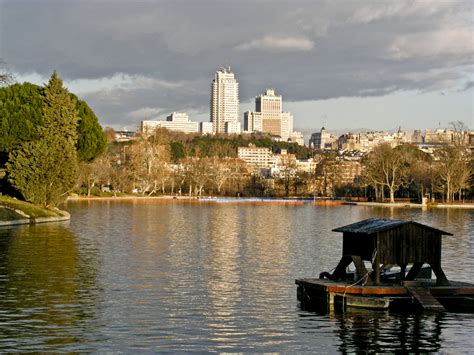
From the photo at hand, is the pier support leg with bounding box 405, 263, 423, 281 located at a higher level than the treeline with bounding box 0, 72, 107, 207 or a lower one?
lower

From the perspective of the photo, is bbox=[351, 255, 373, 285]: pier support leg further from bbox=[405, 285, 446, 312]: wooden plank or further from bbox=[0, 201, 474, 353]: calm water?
bbox=[0, 201, 474, 353]: calm water

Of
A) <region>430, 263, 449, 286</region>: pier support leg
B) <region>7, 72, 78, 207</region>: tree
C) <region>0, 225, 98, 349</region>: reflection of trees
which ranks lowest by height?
<region>0, 225, 98, 349</region>: reflection of trees

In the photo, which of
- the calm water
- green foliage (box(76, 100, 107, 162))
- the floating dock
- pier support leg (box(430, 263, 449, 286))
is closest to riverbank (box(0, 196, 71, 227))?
the calm water

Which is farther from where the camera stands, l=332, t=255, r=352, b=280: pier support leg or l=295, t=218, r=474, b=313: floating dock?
l=332, t=255, r=352, b=280: pier support leg

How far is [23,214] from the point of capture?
6456cm

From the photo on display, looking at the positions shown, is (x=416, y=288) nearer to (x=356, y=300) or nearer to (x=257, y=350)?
(x=356, y=300)

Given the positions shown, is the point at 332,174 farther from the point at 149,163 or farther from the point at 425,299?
the point at 425,299

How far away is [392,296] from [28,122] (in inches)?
2390

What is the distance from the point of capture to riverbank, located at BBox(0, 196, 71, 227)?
61.5 m

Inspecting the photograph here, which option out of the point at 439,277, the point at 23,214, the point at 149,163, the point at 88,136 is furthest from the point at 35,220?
the point at 149,163

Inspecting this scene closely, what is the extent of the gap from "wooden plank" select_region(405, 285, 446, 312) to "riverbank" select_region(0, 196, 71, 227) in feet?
137

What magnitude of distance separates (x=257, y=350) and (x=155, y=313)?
18.9ft

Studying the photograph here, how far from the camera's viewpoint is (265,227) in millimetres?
68500

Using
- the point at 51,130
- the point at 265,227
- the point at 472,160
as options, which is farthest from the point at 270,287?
the point at 472,160
